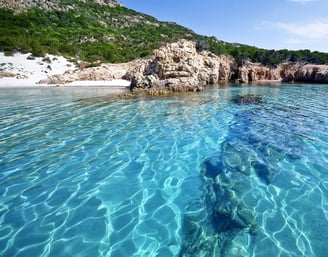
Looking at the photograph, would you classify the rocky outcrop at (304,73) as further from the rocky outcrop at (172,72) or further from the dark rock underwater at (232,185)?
the dark rock underwater at (232,185)

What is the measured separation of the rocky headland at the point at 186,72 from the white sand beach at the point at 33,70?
2221 mm

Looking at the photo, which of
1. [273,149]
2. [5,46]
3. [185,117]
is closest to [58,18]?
[5,46]

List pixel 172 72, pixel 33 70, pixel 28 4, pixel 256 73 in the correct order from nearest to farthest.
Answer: pixel 172 72, pixel 33 70, pixel 256 73, pixel 28 4

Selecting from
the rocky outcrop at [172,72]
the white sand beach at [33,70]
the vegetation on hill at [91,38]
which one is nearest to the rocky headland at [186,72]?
the rocky outcrop at [172,72]

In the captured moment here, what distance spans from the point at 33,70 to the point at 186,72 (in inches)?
1141

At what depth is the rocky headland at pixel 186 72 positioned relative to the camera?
73.7 feet

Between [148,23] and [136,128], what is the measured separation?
87596 mm

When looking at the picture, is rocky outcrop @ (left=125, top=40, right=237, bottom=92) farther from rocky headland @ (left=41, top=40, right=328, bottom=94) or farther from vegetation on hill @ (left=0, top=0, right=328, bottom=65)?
vegetation on hill @ (left=0, top=0, right=328, bottom=65)

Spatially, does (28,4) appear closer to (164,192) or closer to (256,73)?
(256,73)

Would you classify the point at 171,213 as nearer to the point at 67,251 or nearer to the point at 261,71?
the point at 67,251

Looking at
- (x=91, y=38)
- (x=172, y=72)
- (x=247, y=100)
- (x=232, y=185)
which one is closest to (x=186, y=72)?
(x=172, y=72)

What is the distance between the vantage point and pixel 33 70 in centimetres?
3806

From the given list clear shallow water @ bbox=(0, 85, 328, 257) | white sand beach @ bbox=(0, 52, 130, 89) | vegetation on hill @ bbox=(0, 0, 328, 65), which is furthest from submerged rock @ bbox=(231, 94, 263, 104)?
vegetation on hill @ bbox=(0, 0, 328, 65)

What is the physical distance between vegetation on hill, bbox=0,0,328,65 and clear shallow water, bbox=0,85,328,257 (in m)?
38.6
